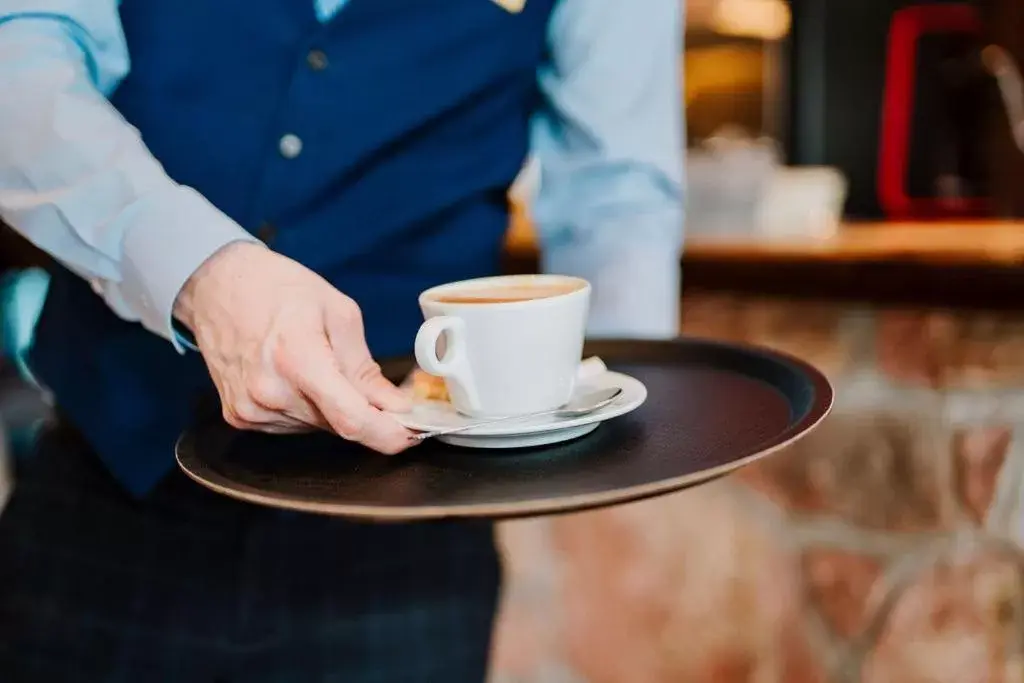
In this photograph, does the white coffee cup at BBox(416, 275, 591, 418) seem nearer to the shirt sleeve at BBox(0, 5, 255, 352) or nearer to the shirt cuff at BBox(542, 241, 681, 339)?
the shirt sleeve at BBox(0, 5, 255, 352)

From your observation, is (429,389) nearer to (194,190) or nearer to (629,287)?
(194,190)

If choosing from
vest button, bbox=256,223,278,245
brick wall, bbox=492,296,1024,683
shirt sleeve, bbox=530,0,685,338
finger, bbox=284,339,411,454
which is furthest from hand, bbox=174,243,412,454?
brick wall, bbox=492,296,1024,683

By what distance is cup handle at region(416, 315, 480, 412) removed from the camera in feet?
1.82

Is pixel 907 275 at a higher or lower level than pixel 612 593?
higher

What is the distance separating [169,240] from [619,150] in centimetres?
45

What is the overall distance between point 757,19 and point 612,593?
41.7 inches

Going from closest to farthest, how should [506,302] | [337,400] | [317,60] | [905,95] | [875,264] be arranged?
[337,400]
[506,302]
[317,60]
[875,264]
[905,95]

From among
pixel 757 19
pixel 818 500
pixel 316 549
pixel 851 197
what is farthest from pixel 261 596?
pixel 757 19

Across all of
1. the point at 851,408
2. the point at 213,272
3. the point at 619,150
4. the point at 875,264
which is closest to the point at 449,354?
the point at 213,272

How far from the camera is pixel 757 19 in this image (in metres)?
1.82

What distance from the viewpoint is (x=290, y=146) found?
71cm

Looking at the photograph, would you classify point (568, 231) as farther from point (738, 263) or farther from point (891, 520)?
point (891, 520)

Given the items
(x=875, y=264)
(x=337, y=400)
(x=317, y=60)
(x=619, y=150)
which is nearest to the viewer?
(x=337, y=400)

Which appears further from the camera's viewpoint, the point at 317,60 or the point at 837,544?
the point at 837,544
